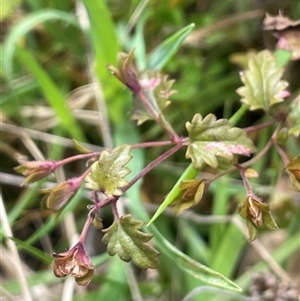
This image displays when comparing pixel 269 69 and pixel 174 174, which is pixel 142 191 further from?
pixel 269 69

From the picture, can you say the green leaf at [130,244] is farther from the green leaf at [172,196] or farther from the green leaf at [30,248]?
the green leaf at [30,248]

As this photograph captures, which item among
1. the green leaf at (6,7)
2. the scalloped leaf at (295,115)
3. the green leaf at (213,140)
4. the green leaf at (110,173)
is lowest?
the scalloped leaf at (295,115)

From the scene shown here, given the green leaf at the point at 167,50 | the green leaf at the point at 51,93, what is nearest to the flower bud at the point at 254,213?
the green leaf at the point at 167,50

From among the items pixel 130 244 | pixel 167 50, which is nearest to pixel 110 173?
pixel 130 244

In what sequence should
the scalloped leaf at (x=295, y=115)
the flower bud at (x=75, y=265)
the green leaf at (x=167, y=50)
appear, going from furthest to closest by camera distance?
1. the green leaf at (x=167, y=50)
2. the scalloped leaf at (x=295, y=115)
3. the flower bud at (x=75, y=265)

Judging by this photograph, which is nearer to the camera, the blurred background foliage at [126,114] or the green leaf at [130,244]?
the green leaf at [130,244]

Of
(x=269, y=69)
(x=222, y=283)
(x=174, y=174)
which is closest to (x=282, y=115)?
(x=269, y=69)

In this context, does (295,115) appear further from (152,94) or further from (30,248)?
(30,248)
